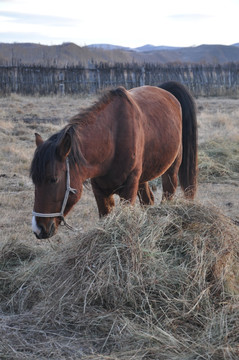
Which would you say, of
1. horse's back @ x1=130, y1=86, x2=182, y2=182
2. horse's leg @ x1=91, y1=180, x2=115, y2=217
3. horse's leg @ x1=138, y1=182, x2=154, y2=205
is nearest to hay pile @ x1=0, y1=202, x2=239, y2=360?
horse's leg @ x1=91, y1=180, x2=115, y2=217

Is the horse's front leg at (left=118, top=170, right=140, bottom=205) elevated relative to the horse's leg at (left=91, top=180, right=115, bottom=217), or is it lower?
elevated

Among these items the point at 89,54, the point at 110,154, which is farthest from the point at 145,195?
the point at 89,54

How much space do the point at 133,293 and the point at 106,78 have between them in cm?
2109

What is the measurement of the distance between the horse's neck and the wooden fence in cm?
1782

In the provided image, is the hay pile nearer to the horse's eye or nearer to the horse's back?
the horse's eye

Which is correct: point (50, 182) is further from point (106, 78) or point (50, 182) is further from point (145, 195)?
point (106, 78)

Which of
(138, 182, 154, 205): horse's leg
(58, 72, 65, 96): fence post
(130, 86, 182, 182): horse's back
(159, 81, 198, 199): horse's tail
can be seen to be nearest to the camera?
(130, 86, 182, 182): horse's back

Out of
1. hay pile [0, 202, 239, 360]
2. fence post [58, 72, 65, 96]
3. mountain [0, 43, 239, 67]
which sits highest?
mountain [0, 43, 239, 67]

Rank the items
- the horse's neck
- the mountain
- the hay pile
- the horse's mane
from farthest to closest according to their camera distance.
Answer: the mountain → the horse's neck → the horse's mane → the hay pile

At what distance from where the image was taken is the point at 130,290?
3037 mm

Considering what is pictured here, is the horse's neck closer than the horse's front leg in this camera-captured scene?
Yes

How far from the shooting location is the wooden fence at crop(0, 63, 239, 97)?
21.9 m

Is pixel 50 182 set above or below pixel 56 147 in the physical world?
below

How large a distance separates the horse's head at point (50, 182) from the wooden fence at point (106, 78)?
1833cm
